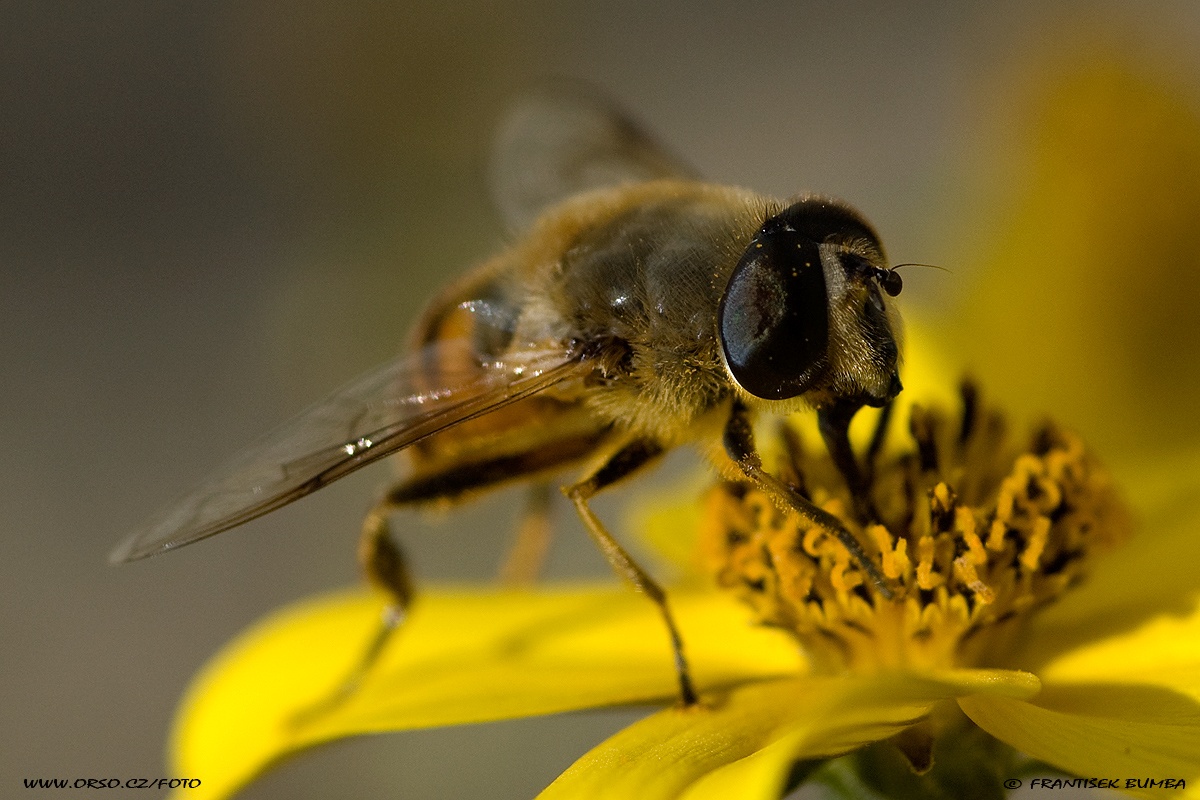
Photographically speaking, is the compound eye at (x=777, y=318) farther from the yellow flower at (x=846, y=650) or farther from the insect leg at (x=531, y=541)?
the insect leg at (x=531, y=541)

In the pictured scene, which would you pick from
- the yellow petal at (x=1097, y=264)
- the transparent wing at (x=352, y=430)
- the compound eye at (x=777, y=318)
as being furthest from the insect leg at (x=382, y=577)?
the yellow petal at (x=1097, y=264)

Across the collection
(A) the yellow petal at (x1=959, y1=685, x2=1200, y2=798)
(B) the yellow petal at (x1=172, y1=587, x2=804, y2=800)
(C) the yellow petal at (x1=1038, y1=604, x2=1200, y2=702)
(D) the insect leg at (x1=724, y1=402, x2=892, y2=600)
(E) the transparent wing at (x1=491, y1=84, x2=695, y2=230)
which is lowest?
(C) the yellow petal at (x1=1038, y1=604, x2=1200, y2=702)

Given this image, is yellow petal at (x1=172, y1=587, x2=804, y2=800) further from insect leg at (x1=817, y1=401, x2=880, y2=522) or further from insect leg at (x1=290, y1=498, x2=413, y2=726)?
insect leg at (x1=817, y1=401, x2=880, y2=522)

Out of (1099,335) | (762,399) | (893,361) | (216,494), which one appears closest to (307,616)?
(216,494)

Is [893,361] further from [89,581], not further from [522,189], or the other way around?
[89,581]

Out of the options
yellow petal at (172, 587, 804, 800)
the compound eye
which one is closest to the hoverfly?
the compound eye

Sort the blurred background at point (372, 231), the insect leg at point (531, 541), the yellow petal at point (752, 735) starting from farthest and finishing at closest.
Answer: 1. the blurred background at point (372, 231)
2. the insect leg at point (531, 541)
3. the yellow petal at point (752, 735)
